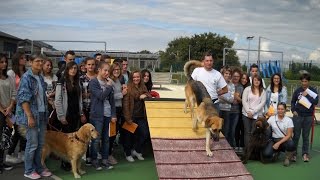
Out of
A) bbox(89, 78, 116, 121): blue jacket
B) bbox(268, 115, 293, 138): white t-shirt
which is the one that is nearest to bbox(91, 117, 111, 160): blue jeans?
bbox(89, 78, 116, 121): blue jacket

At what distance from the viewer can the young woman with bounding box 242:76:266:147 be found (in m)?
7.91

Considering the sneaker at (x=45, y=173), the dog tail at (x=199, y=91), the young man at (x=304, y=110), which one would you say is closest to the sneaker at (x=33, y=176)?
the sneaker at (x=45, y=173)

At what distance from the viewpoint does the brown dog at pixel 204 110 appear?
5953 mm

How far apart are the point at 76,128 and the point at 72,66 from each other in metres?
1.14

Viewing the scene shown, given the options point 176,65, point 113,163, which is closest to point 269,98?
point 113,163

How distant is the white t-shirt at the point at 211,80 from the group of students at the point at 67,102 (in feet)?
3.94

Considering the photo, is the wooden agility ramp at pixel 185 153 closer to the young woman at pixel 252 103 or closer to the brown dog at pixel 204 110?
the brown dog at pixel 204 110

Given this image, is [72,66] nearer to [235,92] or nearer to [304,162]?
[235,92]

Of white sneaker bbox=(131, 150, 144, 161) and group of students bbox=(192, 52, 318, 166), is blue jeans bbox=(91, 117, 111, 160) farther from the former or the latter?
group of students bbox=(192, 52, 318, 166)

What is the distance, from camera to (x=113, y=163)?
7.21 meters

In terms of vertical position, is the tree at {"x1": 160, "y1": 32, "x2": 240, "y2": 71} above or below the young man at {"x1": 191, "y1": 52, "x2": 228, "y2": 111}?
above

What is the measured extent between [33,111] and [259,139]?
4395 millimetres

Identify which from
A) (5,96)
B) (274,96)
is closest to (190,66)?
(274,96)

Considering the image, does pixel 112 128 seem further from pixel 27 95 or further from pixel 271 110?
pixel 271 110
